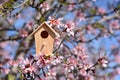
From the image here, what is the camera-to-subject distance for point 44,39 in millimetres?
3750

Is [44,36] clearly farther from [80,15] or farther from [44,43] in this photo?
[80,15]

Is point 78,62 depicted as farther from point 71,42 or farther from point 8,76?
point 8,76

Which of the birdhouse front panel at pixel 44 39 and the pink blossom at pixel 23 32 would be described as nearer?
the birdhouse front panel at pixel 44 39

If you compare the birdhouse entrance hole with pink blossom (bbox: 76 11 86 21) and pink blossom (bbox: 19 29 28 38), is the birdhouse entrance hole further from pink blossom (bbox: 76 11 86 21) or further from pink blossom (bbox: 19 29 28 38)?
pink blossom (bbox: 76 11 86 21)

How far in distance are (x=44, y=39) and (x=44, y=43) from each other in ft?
0.26

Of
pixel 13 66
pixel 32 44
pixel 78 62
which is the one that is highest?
pixel 32 44

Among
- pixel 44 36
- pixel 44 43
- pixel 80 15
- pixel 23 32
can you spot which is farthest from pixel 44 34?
pixel 80 15

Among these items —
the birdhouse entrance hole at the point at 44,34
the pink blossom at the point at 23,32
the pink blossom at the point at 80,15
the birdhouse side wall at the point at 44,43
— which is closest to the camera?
the birdhouse side wall at the point at 44,43

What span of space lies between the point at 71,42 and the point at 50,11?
0.88 metres

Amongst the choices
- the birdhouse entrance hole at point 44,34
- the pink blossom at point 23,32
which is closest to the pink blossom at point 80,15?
the pink blossom at point 23,32

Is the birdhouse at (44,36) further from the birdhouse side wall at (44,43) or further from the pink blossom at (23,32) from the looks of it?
the pink blossom at (23,32)

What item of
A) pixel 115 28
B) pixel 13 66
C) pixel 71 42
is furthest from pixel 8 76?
pixel 115 28

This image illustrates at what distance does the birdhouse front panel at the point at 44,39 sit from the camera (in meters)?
3.65

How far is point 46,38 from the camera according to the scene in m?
3.77
